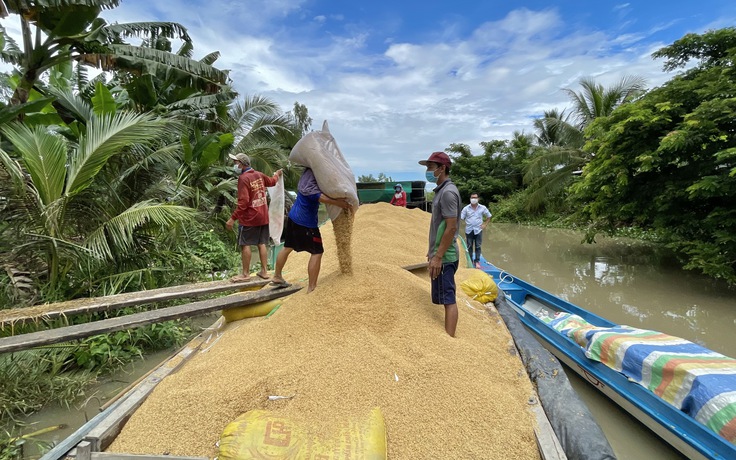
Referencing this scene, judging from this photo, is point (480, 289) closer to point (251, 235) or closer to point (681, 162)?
point (251, 235)

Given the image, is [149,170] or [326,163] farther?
[149,170]

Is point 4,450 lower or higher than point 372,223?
lower

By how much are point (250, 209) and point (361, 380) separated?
7.80ft

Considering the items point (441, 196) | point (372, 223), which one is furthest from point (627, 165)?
point (441, 196)

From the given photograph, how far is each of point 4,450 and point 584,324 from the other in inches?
182

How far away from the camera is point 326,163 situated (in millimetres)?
3061

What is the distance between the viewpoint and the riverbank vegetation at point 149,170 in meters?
3.56

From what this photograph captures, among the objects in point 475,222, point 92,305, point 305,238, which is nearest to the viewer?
point 92,305

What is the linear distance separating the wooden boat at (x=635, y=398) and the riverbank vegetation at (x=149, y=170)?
3.89 meters

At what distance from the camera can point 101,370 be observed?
351cm

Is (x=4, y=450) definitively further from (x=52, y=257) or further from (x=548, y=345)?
(x=548, y=345)

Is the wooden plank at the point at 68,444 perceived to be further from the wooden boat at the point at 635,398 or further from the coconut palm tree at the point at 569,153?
the coconut palm tree at the point at 569,153

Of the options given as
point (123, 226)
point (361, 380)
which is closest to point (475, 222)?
point (361, 380)

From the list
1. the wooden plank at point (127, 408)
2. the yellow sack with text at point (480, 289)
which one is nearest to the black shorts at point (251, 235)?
the wooden plank at point (127, 408)
